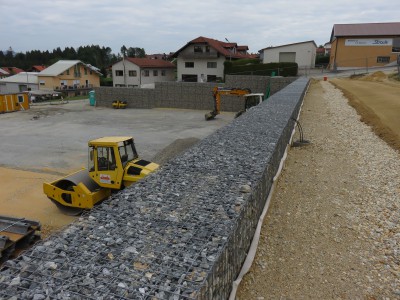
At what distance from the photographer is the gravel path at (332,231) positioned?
194 inches

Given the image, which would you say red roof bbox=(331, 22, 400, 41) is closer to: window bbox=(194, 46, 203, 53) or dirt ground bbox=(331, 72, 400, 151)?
dirt ground bbox=(331, 72, 400, 151)

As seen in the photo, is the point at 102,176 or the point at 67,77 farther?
the point at 67,77

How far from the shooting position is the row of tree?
10825cm

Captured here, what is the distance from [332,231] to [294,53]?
5123 centimetres

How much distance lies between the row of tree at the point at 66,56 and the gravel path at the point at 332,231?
103m

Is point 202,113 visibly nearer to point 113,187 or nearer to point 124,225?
point 113,187

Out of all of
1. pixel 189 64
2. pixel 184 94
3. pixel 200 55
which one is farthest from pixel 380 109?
pixel 189 64

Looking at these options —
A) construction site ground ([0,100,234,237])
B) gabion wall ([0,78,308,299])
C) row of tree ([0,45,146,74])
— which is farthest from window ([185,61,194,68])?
row of tree ([0,45,146,74])

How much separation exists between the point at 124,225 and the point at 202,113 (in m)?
32.9

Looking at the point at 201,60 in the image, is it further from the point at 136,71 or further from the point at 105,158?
the point at 105,158

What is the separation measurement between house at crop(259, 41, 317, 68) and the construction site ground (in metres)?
23.0

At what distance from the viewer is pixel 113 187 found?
34.9 ft

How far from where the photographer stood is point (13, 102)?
3772 centimetres

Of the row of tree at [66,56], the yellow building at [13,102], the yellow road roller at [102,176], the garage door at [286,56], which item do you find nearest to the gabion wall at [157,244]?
the yellow road roller at [102,176]
